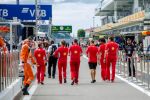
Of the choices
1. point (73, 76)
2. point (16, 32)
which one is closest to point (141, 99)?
point (73, 76)

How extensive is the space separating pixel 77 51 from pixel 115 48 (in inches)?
65.2

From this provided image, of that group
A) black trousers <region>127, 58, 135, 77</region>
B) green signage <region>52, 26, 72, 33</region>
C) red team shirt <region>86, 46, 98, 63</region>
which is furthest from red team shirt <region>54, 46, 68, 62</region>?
green signage <region>52, 26, 72, 33</region>

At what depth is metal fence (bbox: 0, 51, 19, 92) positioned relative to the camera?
42.5 ft

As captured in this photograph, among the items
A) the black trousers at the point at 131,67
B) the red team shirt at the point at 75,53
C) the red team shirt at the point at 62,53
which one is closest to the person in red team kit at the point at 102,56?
the black trousers at the point at 131,67

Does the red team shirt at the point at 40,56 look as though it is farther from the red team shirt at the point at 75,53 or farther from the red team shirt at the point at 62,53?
the red team shirt at the point at 75,53

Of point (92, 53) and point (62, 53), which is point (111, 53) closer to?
point (92, 53)

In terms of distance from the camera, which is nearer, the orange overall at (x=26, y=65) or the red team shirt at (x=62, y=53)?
the orange overall at (x=26, y=65)

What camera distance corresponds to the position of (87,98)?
50.8ft

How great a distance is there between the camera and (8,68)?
1441cm

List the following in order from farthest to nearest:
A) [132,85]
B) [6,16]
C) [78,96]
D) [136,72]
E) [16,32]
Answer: [6,16]
[16,32]
[136,72]
[132,85]
[78,96]

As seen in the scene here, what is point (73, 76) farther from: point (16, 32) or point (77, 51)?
point (16, 32)

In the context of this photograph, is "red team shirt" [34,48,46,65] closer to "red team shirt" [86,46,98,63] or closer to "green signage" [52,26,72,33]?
"red team shirt" [86,46,98,63]

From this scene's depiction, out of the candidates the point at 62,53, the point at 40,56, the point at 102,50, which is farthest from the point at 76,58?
the point at 102,50

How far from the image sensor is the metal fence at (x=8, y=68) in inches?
510
